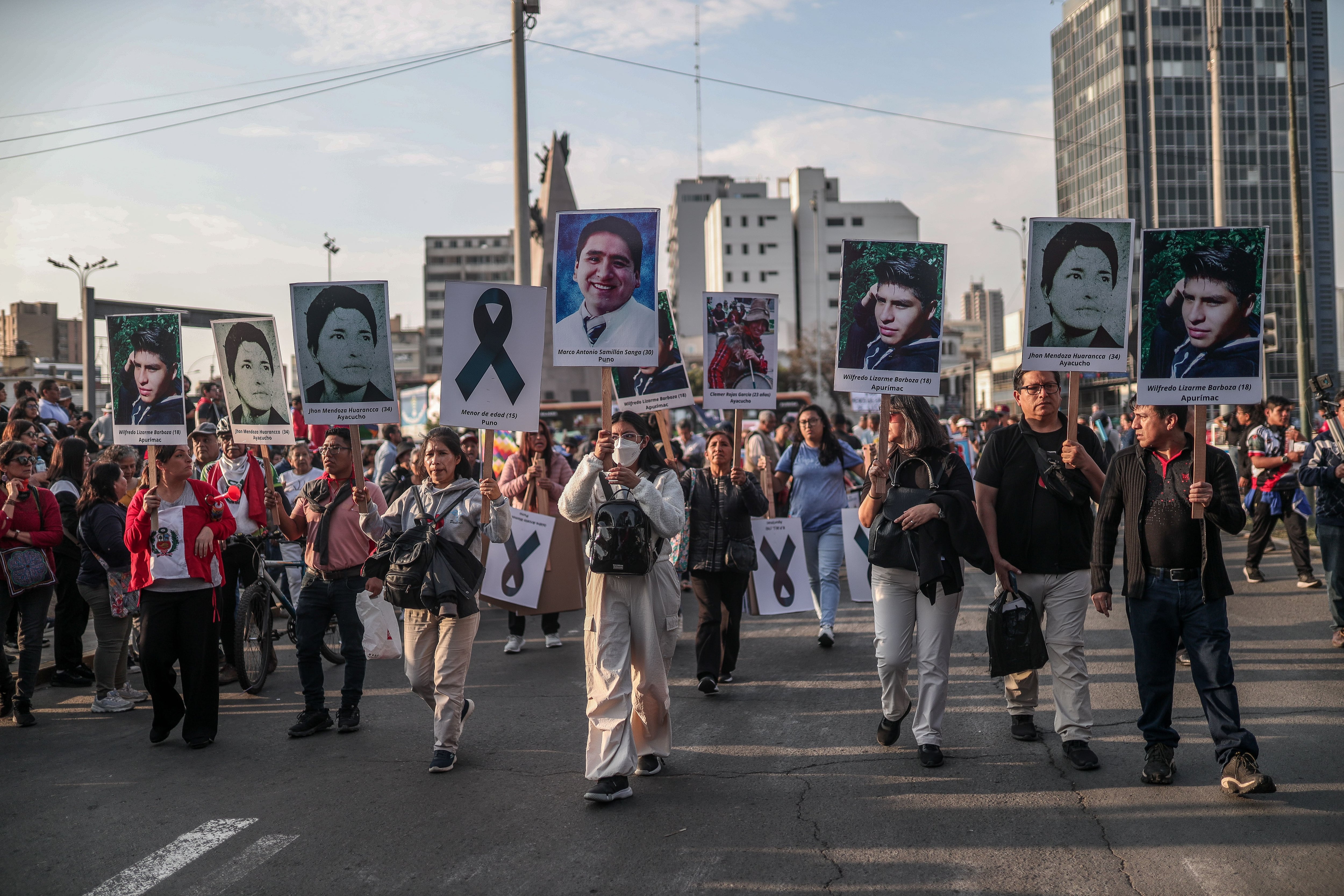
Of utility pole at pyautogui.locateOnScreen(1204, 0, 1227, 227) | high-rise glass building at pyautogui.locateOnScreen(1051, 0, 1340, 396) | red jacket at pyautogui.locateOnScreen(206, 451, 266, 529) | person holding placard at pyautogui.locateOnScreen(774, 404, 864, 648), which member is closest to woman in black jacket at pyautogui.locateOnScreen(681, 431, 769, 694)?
person holding placard at pyautogui.locateOnScreen(774, 404, 864, 648)

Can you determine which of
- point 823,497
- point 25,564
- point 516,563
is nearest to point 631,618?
point 516,563

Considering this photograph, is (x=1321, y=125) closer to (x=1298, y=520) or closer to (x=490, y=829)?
(x=1298, y=520)

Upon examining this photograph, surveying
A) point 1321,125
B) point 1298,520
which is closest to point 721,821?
point 1298,520

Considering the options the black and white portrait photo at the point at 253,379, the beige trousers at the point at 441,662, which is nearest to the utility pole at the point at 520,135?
the black and white portrait photo at the point at 253,379

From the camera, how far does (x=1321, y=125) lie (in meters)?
82.1

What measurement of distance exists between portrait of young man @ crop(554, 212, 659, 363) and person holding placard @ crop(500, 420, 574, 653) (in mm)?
2565

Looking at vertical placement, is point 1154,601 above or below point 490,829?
above

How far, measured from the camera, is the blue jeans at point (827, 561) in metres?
9.43

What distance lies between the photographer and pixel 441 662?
617 cm

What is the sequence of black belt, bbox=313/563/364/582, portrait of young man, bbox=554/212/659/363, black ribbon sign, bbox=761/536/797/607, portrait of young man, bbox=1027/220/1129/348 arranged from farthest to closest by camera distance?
black ribbon sign, bbox=761/536/797/607 → black belt, bbox=313/563/364/582 → portrait of young man, bbox=554/212/659/363 → portrait of young man, bbox=1027/220/1129/348

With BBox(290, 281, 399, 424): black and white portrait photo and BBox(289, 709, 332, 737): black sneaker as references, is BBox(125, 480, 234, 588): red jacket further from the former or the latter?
BBox(289, 709, 332, 737): black sneaker

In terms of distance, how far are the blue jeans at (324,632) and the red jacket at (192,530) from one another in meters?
0.62

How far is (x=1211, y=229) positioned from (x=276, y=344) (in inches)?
247

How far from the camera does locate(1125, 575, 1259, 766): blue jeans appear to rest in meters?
5.09
